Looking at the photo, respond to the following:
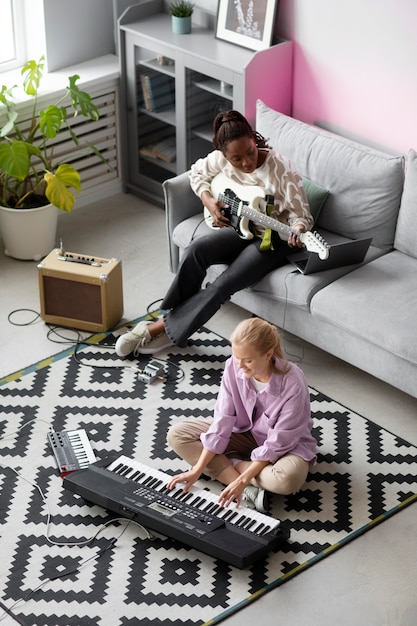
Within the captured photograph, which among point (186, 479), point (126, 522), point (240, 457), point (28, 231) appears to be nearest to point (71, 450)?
point (126, 522)

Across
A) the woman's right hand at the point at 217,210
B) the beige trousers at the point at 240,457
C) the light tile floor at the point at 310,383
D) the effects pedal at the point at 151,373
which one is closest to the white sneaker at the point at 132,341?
the effects pedal at the point at 151,373

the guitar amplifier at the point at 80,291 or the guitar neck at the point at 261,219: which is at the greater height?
the guitar neck at the point at 261,219

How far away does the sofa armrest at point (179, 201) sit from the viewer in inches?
173

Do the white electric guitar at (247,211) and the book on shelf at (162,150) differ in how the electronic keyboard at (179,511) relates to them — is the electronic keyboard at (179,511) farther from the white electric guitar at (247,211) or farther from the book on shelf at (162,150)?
the book on shelf at (162,150)

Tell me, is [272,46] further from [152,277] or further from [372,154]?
[152,277]

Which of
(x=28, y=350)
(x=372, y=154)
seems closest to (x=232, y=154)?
(x=372, y=154)

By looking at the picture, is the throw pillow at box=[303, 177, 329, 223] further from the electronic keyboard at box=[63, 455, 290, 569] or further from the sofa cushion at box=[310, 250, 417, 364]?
the electronic keyboard at box=[63, 455, 290, 569]

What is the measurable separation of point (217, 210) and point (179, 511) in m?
1.46

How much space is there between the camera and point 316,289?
3969mm

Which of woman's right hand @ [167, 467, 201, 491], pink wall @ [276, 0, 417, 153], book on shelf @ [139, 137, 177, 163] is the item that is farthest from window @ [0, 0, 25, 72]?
woman's right hand @ [167, 467, 201, 491]

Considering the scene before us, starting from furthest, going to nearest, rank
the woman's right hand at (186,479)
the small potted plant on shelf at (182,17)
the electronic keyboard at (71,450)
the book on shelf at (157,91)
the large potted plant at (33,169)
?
1. the book on shelf at (157,91)
2. the small potted plant on shelf at (182,17)
3. the large potted plant at (33,169)
4. the electronic keyboard at (71,450)
5. the woman's right hand at (186,479)

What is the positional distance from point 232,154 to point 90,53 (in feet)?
5.96

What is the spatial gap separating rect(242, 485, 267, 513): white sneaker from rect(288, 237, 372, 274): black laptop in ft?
3.39

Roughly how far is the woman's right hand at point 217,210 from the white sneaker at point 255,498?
50.8 inches
